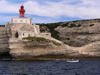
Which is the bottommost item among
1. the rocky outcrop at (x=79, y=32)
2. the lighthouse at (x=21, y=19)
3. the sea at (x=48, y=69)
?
the sea at (x=48, y=69)

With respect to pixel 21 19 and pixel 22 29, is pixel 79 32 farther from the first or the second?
pixel 22 29

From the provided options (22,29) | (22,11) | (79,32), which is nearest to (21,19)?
(22,11)

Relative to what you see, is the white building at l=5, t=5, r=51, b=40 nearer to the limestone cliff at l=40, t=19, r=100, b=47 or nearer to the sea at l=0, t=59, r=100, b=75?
the sea at l=0, t=59, r=100, b=75

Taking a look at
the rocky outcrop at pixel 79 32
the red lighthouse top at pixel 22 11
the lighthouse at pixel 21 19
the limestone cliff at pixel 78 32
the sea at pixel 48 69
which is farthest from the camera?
the limestone cliff at pixel 78 32

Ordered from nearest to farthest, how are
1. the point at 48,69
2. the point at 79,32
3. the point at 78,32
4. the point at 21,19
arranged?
the point at 48,69, the point at 21,19, the point at 79,32, the point at 78,32

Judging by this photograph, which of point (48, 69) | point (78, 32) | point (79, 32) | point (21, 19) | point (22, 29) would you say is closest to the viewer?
point (48, 69)

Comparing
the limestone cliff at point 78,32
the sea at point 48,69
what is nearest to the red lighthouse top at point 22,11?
the limestone cliff at point 78,32

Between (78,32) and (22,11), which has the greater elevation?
(22,11)

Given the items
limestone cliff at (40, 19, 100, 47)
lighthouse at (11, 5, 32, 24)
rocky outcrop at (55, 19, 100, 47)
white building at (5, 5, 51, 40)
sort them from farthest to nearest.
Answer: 1. limestone cliff at (40, 19, 100, 47)
2. rocky outcrop at (55, 19, 100, 47)
3. lighthouse at (11, 5, 32, 24)
4. white building at (5, 5, 51, 40)

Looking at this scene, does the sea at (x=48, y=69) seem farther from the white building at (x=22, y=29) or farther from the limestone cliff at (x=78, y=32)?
the limestone cliff at (x=78, y=32)

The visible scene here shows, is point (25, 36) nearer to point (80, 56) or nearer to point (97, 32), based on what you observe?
point (80, 56)

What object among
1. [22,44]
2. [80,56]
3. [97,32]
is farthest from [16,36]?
[97,32]

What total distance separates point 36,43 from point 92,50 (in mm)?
14252

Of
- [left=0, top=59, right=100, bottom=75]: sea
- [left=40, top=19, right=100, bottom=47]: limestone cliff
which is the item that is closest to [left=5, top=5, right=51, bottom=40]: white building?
[left=0, top=59, right=100, bottom=75]: sea
